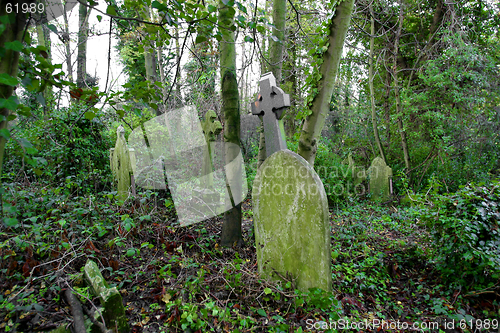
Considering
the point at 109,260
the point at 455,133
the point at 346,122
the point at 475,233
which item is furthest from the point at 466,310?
the point at 346,122

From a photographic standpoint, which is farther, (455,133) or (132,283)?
(455,133)

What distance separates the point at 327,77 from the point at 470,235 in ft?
7.84

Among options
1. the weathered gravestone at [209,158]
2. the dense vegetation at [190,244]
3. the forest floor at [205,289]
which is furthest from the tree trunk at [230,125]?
the weathered gravestone at [209,158]

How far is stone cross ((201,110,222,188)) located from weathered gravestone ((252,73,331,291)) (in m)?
2.05

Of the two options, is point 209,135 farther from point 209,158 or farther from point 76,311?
point 76,311

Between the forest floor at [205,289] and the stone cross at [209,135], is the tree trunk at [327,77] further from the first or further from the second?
the stone cross at [209,135]

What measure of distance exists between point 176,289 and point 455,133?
826 centimetres

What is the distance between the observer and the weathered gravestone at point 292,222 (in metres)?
2.63

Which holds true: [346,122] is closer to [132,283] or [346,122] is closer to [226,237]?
[226,237]

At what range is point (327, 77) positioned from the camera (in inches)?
144

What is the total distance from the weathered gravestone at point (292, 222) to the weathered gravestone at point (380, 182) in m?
5.23

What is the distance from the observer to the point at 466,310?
254 centimetres

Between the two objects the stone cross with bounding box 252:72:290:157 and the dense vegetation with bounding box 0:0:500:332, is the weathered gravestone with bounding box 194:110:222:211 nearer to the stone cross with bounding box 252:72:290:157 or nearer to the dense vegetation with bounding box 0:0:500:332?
the dense vegetation with bounding box 0:0:500:332

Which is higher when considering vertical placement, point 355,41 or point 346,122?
point 355,41
